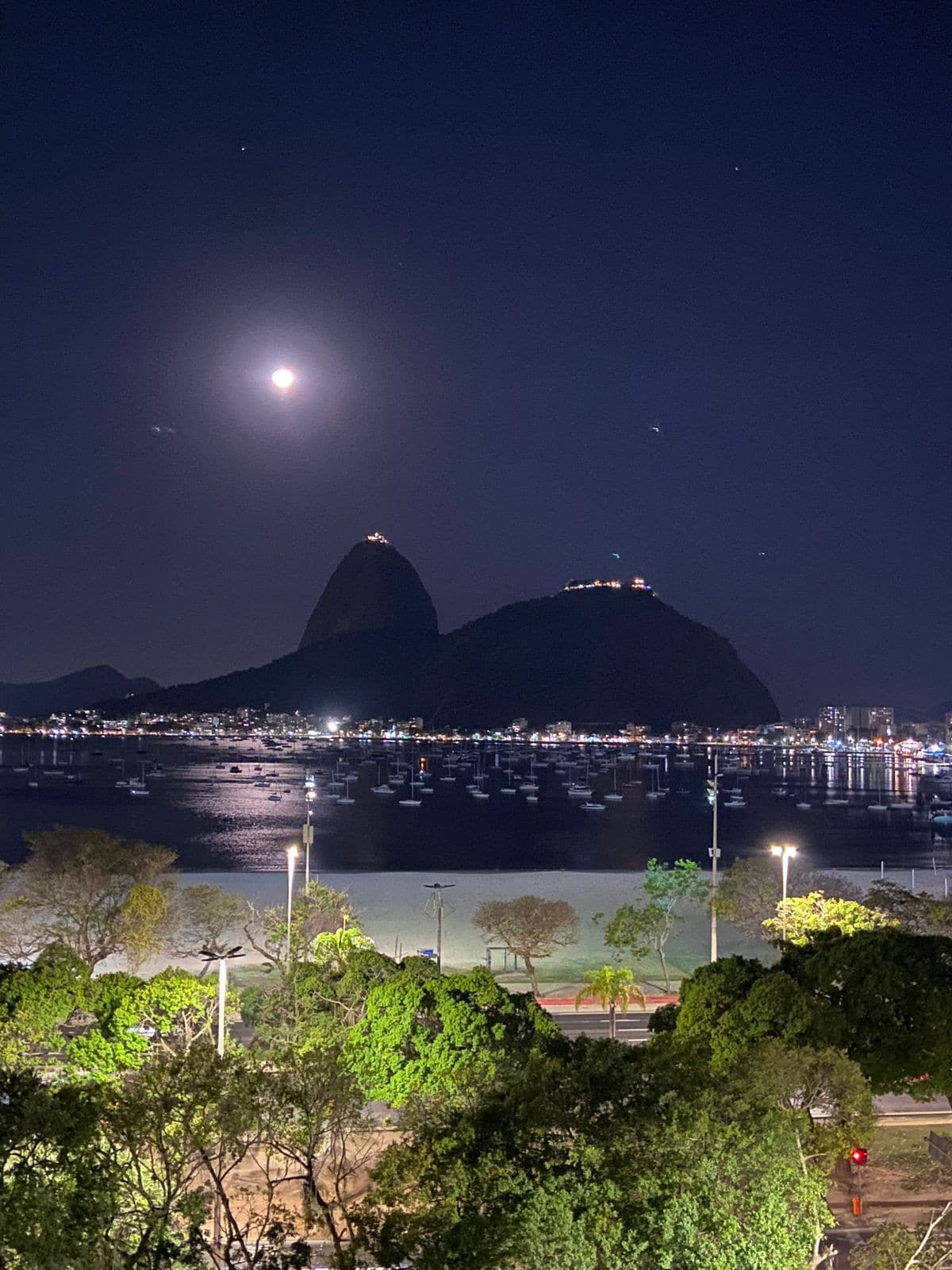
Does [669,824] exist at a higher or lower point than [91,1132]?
lower

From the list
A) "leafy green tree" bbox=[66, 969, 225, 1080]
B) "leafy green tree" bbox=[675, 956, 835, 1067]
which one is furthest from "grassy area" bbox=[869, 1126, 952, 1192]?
"leafy green tree" bbox=[66, 969, 225, 1080]

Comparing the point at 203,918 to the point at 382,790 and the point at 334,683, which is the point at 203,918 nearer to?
the point at 382,790

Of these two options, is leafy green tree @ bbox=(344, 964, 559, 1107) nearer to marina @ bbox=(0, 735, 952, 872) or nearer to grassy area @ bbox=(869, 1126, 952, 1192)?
grassy area @ bbox=(869, 1126, 952, 1192)

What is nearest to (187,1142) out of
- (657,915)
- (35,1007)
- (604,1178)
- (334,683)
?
(604,1178)

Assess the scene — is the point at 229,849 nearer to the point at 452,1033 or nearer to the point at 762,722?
the point at 452,1033

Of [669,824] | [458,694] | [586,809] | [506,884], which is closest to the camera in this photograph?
[506,884]

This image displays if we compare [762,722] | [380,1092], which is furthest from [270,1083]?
[762,722]
